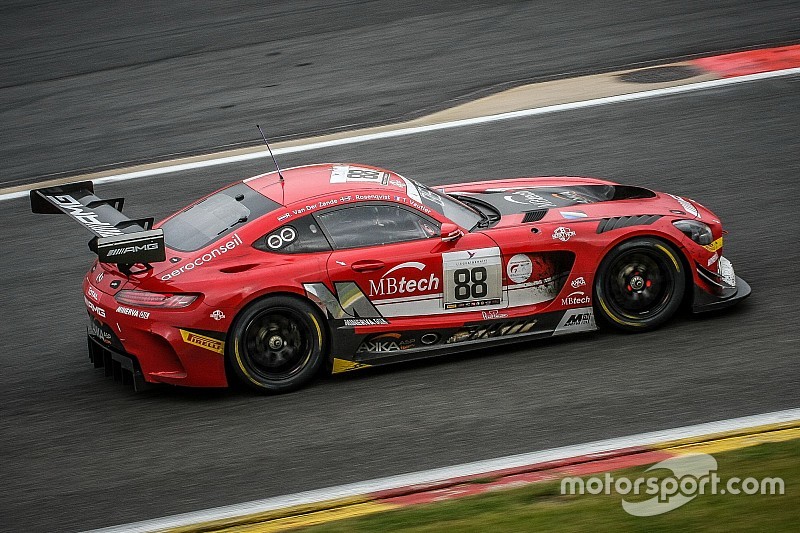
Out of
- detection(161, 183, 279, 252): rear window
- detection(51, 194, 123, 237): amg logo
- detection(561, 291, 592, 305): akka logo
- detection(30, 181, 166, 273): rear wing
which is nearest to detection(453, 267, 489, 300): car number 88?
detection(561, 291, 592, 305): akka logo

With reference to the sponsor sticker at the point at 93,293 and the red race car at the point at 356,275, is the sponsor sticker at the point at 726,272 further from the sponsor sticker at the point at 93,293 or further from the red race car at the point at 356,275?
the sponsor sticker at the point at 93,293

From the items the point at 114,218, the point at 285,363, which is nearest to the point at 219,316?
the point at 285,363

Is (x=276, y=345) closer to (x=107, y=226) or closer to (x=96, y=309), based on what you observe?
(x=96, y=309)

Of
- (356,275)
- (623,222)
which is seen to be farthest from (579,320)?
(356,275)

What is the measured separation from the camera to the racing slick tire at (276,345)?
7.41 meters

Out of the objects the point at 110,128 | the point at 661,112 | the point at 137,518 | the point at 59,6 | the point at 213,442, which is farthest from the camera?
the point at 59,6

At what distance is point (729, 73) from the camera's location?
46.9ft

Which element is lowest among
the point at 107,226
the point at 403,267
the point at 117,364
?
the point at 117,364

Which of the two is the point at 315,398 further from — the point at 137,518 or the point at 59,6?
the point at 59,6

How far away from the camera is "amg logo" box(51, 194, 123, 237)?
25.1 ft

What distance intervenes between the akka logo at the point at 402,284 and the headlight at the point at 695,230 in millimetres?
1948

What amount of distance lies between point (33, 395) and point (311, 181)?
258 cm

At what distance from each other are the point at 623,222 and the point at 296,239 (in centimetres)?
247

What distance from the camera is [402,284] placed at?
769cm
